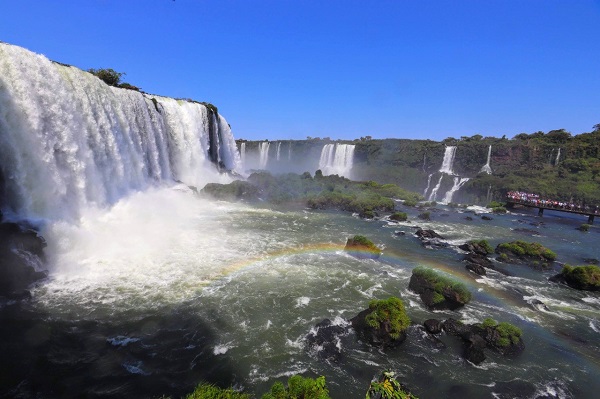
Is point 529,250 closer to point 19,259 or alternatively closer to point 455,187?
point 19,259

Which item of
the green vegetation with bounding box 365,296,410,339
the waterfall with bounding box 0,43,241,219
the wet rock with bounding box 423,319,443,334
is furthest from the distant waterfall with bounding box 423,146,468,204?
the green vegetation with bounding box 365,296,410,339

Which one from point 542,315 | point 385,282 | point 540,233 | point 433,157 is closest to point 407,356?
point 385,282

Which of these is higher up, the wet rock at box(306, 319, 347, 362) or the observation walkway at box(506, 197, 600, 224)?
the observation walkway at box(506, 197, 600, 224)

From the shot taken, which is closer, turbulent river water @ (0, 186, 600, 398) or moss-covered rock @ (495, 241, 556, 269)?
turbulent river water @ (0, 186, 600, 398)

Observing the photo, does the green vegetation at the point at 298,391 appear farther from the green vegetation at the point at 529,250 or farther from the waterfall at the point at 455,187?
the waterfall at the point at 455,187

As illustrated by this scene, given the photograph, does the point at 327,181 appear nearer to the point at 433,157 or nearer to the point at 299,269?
the point at 433,157

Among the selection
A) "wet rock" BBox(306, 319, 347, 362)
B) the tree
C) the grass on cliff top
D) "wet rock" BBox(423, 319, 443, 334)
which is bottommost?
"wet rock" BBox(306, 319, 347, 362)

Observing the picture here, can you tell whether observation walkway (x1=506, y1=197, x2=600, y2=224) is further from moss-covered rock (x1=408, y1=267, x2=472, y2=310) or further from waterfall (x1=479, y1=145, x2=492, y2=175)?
moss-covered rock (x1=408, y1=267, x2=472, y2=310)

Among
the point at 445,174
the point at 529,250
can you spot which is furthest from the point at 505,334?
the point at 445,174
